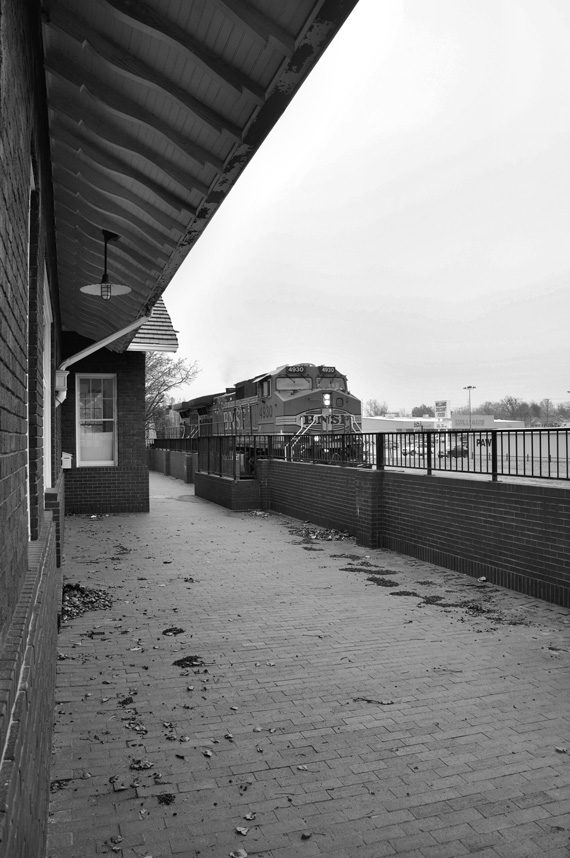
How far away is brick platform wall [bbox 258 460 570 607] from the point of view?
730cm

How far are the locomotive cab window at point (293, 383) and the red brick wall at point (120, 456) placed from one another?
6.32 meters

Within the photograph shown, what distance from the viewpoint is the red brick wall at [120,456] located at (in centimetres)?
1527

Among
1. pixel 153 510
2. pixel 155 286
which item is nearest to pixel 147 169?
pixel 155 286

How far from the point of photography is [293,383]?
70.2 ft

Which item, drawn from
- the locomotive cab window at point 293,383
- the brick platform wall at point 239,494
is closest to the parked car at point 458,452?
the brick platform wall at point 239,494

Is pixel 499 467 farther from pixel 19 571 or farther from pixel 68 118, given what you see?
pixel 19 571

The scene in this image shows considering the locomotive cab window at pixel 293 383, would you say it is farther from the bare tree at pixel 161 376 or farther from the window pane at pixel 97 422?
the bare tree at pixel 161 376

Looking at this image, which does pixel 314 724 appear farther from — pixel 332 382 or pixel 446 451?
pixel 332 382

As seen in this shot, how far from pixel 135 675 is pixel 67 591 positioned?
293 cm

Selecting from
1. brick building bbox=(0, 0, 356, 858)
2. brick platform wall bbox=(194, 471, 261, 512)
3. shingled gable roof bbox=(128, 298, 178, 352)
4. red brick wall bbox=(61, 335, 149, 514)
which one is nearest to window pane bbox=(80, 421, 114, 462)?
red brick wall bbox=(61, 335, 149, 514)

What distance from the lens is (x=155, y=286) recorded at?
7.38 m

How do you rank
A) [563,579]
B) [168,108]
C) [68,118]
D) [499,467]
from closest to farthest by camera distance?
[168,108], [68,118], [563,579], [499,467]

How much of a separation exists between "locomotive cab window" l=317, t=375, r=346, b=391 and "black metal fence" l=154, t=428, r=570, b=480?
5.64 m

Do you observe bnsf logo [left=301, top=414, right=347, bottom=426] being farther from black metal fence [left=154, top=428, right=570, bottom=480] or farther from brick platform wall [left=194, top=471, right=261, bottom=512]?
brick platform wall [left=194, top=471, right=261, bottom=512]
